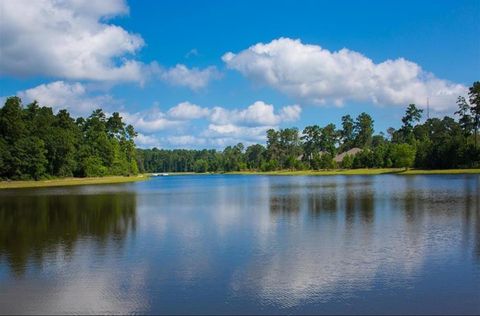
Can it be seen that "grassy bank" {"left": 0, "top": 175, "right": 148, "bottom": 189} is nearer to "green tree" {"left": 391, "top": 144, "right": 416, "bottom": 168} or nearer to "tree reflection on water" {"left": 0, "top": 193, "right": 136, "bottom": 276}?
"tree reflection on water" {"left": 0, "top": 193, "right": 136, "bottom": 276}

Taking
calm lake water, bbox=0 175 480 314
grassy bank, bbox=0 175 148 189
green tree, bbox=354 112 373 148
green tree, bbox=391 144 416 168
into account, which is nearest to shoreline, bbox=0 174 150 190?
grassy bank, bbox=0 175 148 189

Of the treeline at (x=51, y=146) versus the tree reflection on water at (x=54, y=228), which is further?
the treeline at (x=51, y=146)

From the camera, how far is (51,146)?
95.1 m

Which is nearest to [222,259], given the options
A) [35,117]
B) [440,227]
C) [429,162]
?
[440,227]

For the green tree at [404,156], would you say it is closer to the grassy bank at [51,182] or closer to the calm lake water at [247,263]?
the grassy bank at [51,182]

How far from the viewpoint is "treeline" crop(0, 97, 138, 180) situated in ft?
286

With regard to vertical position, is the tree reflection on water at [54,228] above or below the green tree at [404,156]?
below

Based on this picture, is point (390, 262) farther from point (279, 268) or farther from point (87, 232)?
point (87, 232)

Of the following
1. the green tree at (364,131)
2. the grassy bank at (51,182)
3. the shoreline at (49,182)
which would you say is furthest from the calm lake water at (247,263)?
the green tree at (364,131)

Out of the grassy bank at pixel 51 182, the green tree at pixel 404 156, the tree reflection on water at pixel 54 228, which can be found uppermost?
the green tree at pixel 404 156

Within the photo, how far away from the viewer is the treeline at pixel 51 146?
87250 mm

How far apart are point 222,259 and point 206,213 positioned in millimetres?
16863

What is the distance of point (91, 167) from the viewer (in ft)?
361

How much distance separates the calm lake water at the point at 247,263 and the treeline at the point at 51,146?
59.7 m
